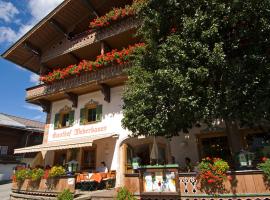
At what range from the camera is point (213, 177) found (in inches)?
329

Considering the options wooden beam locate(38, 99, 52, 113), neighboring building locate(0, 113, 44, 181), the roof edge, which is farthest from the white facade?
neighboring building locate(0, 113, 44, 181)

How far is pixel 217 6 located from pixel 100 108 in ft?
32.5

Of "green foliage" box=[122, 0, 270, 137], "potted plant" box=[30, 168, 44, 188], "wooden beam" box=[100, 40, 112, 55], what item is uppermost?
"wooden beam" box=[100, 40, 112, 55]

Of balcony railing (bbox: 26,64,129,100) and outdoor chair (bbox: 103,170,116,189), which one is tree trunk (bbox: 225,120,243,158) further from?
balcony railing (bbox: 26,64,129,100)

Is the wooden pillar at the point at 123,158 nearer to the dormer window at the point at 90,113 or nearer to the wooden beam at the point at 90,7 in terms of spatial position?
the dormer window at the point at 90,113

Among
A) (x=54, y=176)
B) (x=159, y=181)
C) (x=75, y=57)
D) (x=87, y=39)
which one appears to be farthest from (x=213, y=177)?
(x=75, y=57)

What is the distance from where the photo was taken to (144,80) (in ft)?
35.4

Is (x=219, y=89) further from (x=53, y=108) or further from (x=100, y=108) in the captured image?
(x=53, y=108)

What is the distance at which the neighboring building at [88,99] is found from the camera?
43.1 ft

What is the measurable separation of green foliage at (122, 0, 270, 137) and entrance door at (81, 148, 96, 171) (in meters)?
6.98

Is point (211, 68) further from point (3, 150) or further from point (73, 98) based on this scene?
point (3, 150)

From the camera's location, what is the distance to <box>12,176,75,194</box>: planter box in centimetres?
1187

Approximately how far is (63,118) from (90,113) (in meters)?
2.76

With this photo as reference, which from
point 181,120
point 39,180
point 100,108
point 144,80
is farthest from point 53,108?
point 181,120
